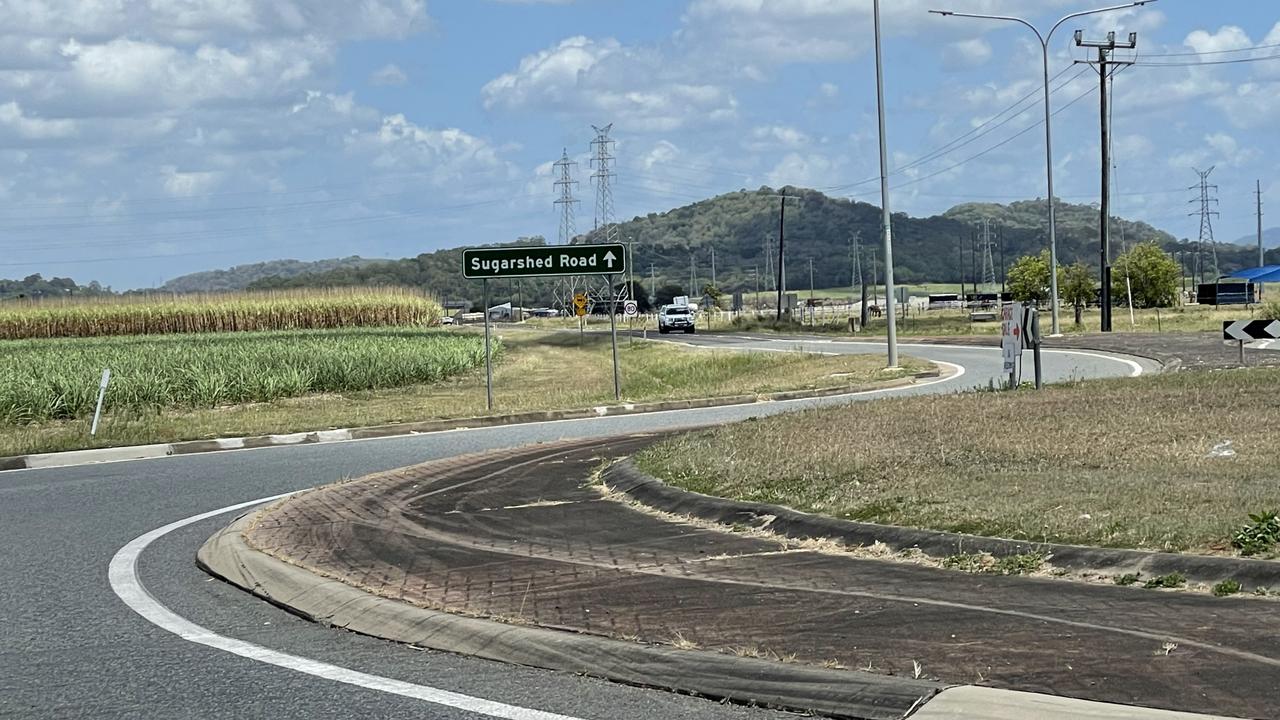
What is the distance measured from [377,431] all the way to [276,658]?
1590 centimetres

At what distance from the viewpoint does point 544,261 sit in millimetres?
25234

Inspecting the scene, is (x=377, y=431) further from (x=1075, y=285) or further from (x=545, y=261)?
(x=1075, y=285)

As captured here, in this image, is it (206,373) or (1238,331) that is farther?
(206,373)

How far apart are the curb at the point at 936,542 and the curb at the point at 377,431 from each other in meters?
11.0

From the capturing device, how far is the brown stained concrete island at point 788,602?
5859 mm

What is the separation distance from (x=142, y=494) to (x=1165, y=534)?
1086cm

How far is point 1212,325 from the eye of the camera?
53.7 metres

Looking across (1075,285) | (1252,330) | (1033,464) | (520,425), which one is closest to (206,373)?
(520,425)

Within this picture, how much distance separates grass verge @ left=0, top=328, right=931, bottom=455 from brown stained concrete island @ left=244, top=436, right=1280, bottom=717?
39.5ft

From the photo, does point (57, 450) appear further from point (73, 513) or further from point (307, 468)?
point (73, 513)

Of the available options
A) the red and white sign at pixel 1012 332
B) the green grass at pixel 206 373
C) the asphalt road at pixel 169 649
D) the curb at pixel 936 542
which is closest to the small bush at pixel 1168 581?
the curb at pixel 936 542

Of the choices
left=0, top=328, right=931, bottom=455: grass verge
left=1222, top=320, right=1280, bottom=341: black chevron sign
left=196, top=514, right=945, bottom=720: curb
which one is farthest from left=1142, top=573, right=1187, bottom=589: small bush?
left=0, top=328, right=931, bottom=455: grass verge

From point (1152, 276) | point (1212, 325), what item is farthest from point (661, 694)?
point (1152, 276)

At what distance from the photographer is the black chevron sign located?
2098cm
